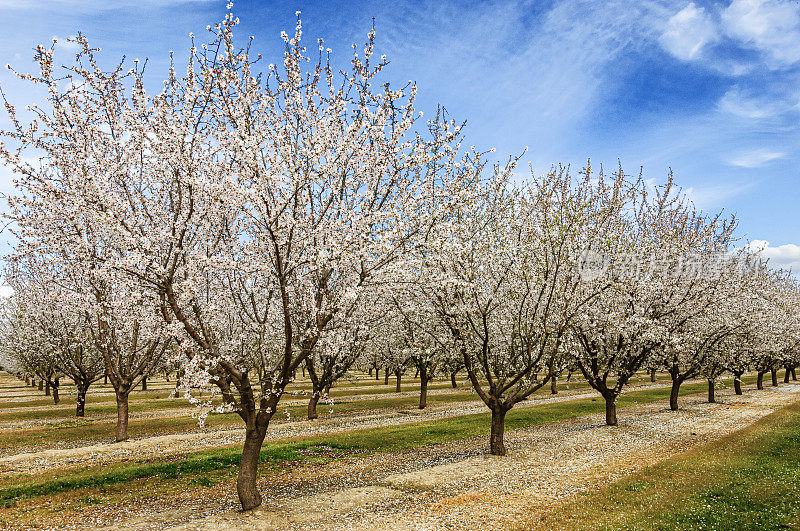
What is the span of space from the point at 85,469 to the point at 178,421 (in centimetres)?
1560

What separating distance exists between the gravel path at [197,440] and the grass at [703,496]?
759 inches

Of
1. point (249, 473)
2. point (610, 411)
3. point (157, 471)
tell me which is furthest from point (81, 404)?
point (610, 411)

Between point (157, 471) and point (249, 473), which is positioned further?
point (157, 471)

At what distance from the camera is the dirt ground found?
1433 cm

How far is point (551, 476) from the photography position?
1877cm

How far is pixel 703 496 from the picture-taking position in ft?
51.2

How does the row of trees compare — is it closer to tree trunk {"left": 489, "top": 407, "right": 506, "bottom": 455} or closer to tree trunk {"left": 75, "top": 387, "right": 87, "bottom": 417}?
tree trunk {"left": 489, "top": 407, "right": 506, "bottom": 455}

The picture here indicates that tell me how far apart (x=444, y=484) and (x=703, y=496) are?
29.7 ft

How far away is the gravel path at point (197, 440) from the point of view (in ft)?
76.7

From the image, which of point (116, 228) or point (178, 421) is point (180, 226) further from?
point (178, 421)

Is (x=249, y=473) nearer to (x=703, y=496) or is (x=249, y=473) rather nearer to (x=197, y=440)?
(x=703, y=496)

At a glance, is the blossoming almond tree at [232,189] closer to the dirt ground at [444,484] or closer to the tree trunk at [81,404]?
the dirt ground at [444,484]

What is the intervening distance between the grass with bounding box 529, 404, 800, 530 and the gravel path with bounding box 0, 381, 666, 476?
19270 millimetres

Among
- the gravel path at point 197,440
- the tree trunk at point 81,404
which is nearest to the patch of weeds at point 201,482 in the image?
the gravel path at point 197,440
